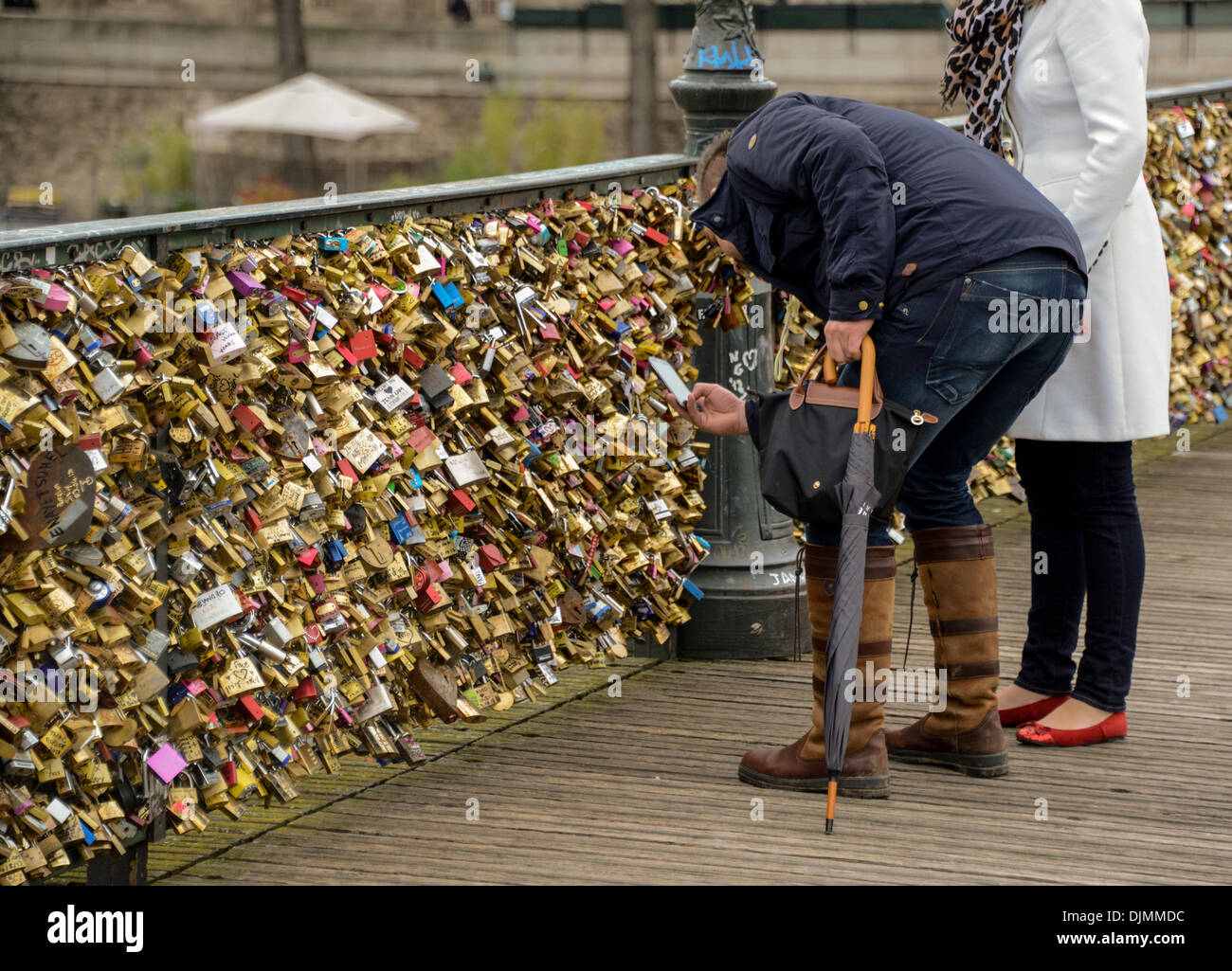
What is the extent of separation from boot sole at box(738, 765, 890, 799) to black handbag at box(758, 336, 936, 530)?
586 mm

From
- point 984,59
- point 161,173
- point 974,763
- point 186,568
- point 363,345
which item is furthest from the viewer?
point 161,173

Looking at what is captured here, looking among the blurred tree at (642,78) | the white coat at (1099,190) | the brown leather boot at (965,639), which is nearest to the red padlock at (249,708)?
the brown leather boot at (965,639)

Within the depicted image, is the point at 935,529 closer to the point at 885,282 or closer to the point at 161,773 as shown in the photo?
the point at 885,282

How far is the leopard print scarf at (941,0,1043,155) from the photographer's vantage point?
428 centimetres

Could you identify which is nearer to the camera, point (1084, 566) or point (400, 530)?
point (400, 530)

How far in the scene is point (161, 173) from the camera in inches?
1371

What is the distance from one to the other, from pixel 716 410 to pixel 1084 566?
1.01 m

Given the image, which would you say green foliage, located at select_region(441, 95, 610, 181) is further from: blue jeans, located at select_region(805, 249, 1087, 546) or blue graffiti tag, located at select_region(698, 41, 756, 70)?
blue jeans, located at select_region(805, 249, 1087, 546)

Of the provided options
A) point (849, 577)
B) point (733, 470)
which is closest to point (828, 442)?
point (849, 577)

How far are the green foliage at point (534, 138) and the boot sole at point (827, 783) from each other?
32.2m

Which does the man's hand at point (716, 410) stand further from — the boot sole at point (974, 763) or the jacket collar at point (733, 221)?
the boot sole at point (974, 763)

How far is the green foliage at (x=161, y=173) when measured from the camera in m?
34.2

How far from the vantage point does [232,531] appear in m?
Result: 3.69

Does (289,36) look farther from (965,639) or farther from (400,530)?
(965,639)
